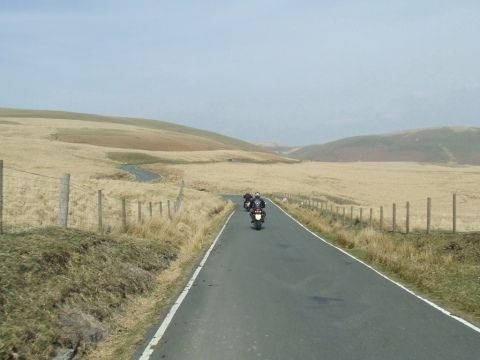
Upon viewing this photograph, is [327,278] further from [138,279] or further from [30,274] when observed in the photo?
[30,274]

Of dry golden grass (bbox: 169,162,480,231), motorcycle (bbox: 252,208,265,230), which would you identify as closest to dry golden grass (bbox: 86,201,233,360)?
motorcycle (bbox: 252,208,265,230)

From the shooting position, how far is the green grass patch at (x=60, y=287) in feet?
26.0

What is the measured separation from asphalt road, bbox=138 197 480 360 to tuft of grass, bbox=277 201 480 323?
26.2 inches

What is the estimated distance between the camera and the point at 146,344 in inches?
334

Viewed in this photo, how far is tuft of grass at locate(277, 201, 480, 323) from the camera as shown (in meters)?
12.3

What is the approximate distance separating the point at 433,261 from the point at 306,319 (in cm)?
803

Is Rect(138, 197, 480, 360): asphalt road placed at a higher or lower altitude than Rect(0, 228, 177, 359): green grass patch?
lower

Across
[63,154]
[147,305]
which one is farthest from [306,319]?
[63,154]

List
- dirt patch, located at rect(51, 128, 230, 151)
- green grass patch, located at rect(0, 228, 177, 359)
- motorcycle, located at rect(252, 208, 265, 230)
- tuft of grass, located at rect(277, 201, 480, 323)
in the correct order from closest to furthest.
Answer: green grass patch, located at rect(0, 228, 177, 359)
tuft of grass, located at rect(277, 201, 480, 323)
motorcycle, located at rect(252, 208, 265, 230)
dirt patch, located at rect(51, 128, 230, 151)

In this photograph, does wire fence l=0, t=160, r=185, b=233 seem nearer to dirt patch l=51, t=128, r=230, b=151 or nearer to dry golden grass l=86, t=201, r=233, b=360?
dry golden grass l=86, t=201, r=233, b=360

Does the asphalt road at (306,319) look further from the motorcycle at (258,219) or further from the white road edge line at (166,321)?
the motorcycle at (258,219)

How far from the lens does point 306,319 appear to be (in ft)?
32.8

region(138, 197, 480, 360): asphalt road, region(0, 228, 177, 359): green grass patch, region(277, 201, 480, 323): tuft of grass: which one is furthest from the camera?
region(277, 201, 480, 323): tuft of grass

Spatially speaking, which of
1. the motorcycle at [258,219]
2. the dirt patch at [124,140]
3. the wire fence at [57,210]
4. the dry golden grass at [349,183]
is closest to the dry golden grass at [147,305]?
the wire fence at [57,210]
